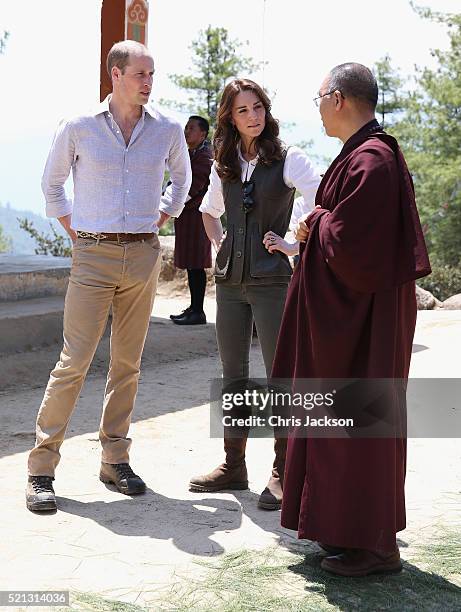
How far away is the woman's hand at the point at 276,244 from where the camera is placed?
14.6 ft

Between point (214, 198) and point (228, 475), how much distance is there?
1.29 meters

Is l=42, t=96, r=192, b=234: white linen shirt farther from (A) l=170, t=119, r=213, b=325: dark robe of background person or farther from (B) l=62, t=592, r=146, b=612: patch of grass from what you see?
(A) l=170, t=119, r=213, b=325: dark robe of background person

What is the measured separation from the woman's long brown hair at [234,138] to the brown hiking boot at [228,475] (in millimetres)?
1234

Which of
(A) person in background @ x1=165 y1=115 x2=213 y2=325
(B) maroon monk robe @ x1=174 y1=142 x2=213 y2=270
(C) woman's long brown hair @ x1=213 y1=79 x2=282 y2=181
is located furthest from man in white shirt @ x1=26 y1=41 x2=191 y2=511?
(B) maroon monk robe @ x1=174 y1=142 x2=213 y2=270

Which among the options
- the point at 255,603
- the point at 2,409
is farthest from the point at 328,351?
the point at 2,409

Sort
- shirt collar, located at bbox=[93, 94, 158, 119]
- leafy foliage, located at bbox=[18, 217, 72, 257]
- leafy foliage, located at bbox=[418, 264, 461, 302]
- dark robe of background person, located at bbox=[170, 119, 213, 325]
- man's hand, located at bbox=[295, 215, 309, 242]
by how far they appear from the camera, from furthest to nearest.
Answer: leafy foliage, located at bbox=[418, 264, 461, 302]
leafy foliage, located at bbox=[18, 217, 72, 257]
dark robe of background person, located at bbox=[170, 119, 213, 325]
shirt collar, located at bbox=[93, 94, 158, 119]
man's hand, located at bbox=[295, 215, 309, 242]

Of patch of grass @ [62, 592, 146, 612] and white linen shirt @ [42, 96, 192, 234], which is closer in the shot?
patch of grass @ [62, 592, 146, 612]

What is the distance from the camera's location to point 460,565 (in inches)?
153

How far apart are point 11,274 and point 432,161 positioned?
19.8 metres

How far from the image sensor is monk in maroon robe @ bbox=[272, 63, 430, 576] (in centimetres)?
361

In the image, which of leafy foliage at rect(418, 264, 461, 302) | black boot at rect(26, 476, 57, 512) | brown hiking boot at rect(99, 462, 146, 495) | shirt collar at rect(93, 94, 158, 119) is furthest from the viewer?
leafy foliage at rect(418, 264, 461, 302)

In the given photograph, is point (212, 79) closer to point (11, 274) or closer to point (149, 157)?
point (11, 274)

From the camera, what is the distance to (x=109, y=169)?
179 inches

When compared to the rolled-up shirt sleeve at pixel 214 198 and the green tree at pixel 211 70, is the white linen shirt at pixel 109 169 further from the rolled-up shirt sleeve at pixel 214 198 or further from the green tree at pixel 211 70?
the green tree at pixel 211 70
